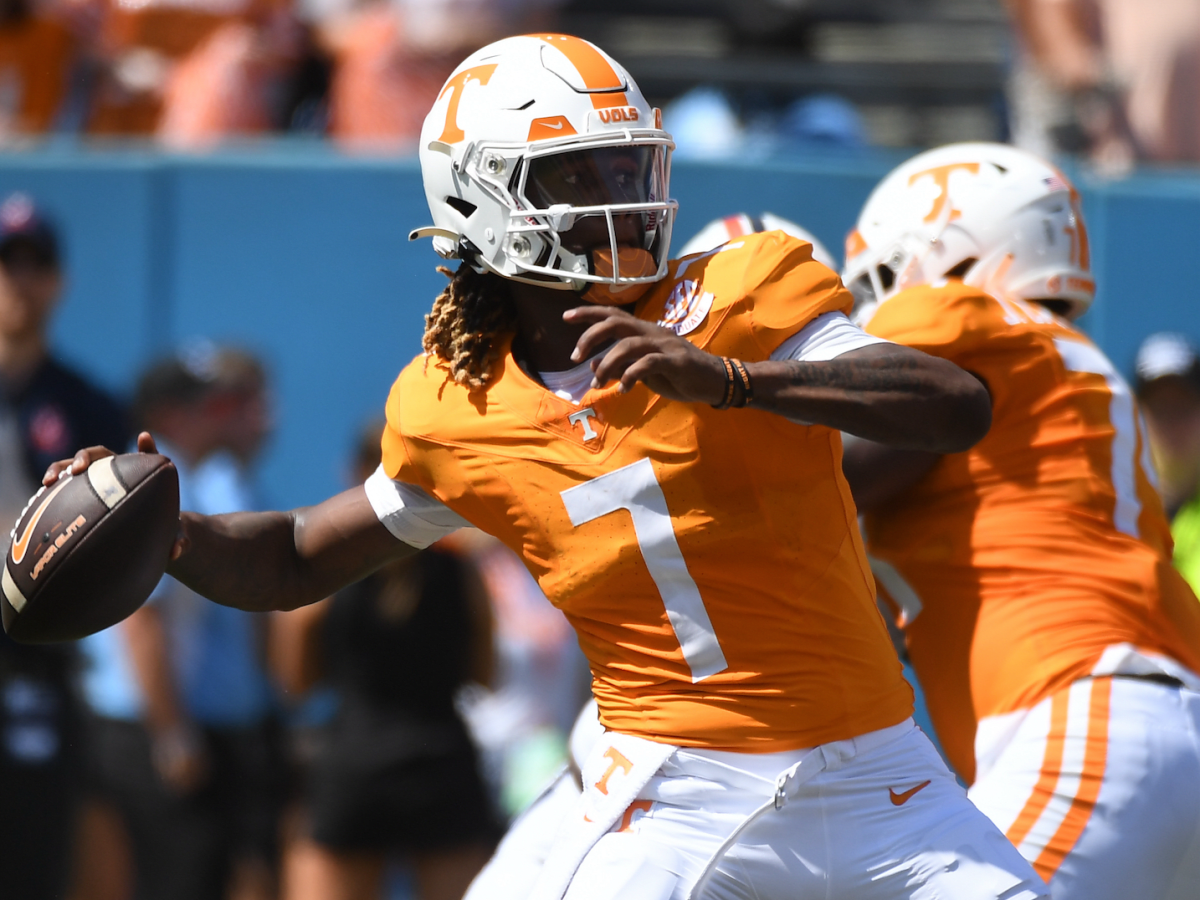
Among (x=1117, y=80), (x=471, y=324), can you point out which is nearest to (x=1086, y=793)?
(x=471, y=324)

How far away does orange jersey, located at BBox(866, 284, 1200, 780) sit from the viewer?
2885 millimetres

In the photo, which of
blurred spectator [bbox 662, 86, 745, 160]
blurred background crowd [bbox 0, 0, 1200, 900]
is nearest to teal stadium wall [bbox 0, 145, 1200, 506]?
blurred background crowd [bbox 0, 0, 1200, 900]

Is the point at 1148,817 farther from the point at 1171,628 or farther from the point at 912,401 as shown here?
the point at 912,401

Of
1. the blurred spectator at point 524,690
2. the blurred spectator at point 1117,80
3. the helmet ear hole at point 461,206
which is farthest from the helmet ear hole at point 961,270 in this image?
the blurred spectator at point 1117,80

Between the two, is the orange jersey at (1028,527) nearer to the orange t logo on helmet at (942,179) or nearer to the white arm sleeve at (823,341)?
the orange t logo on helmet at (942,179)

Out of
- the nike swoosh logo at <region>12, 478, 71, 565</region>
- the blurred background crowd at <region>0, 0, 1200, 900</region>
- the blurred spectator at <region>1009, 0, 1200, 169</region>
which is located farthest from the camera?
the blurred spectator at <region>1009, 0, 1200, 169</region>

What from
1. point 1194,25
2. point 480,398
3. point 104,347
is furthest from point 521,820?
point 1194,25

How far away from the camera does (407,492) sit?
268cm

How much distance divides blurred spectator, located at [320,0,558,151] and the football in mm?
3528

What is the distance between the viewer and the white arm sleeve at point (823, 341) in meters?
2.33

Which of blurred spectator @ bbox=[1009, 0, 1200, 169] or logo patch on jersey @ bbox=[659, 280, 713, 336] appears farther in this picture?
blurred spectator @ bbox=[1009, 0, 1200, 169]

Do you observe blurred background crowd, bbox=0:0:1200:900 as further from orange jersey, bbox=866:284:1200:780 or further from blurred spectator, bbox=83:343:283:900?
orange jersey, bbox=866:284:1200:780

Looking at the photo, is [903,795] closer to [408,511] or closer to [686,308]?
[686,308]

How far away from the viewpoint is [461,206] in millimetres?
2627
